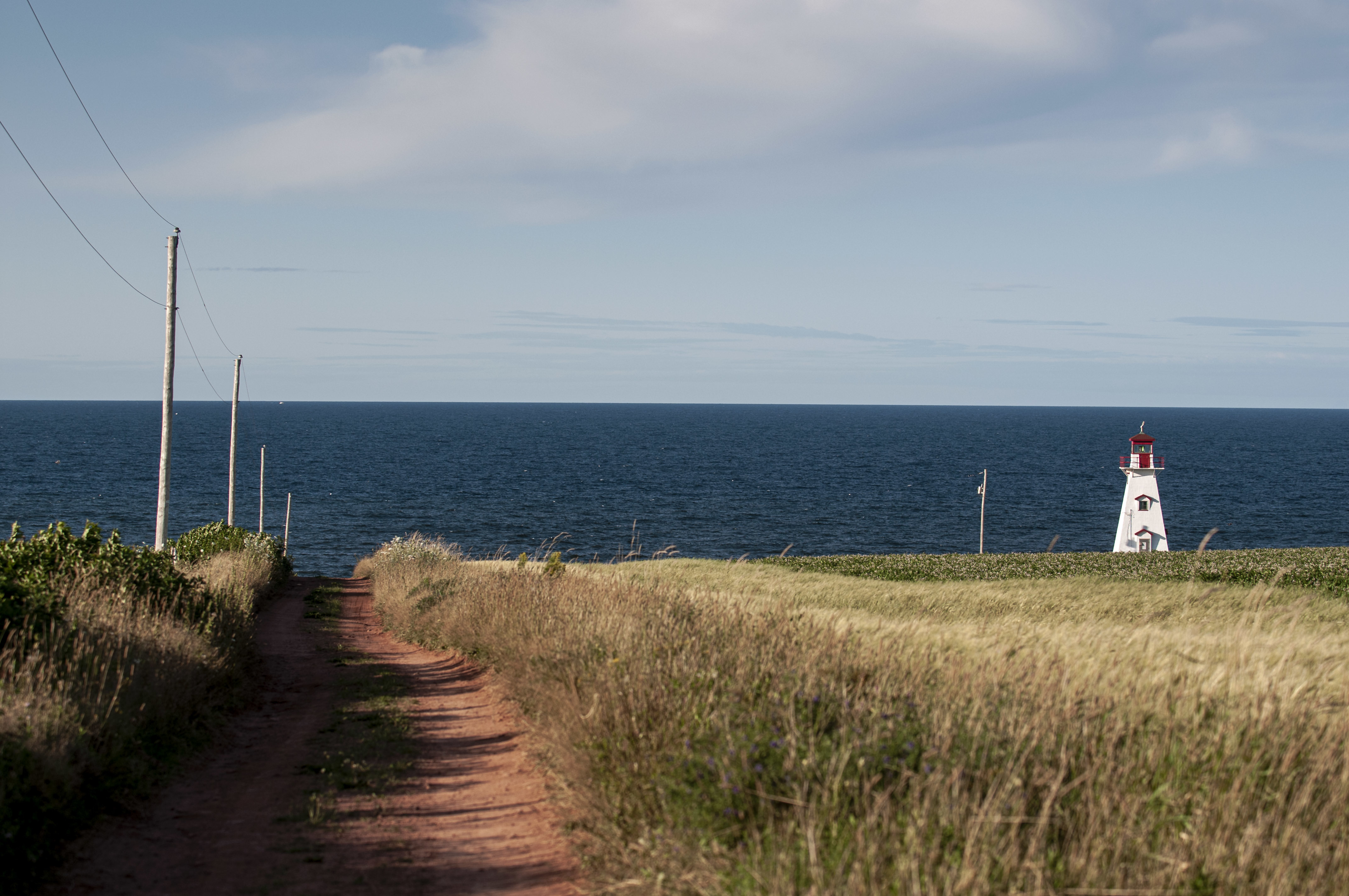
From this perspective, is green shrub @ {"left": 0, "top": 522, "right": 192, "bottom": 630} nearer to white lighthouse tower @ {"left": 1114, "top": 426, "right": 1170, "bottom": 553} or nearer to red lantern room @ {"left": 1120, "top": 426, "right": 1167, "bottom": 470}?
red lantern room @ {"left": 1120, "top": 426, "right": 1167, "bottom": 470}

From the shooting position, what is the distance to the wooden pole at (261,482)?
41.1 metres

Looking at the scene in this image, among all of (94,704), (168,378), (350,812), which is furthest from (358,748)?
(168,378)

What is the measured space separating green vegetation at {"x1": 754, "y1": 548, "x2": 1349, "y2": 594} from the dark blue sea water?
11360 mm

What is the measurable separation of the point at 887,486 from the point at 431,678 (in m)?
79.3

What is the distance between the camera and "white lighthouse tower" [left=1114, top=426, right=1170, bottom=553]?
41.2 m

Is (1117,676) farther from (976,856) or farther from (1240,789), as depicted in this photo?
(976,856)

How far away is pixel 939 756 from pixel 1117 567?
72.4 feet

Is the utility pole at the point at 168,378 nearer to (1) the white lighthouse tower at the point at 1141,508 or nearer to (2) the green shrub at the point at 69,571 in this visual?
(2) the green shrub at the point at 69,571

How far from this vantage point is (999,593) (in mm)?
18922

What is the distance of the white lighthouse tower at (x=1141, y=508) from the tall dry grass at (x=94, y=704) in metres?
39.9

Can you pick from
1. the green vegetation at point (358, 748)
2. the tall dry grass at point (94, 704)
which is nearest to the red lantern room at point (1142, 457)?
the green vegetation at point (358, 748)

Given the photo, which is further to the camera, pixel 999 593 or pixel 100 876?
pixel 999 593

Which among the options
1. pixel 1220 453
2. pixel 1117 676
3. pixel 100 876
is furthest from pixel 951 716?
pixel 1220 453

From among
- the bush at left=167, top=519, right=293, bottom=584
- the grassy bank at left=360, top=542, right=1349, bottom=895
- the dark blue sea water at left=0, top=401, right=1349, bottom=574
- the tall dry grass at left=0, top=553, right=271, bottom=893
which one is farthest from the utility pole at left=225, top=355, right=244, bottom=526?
the grassy bank at left=360, top=542, right=1349, bottom=895
